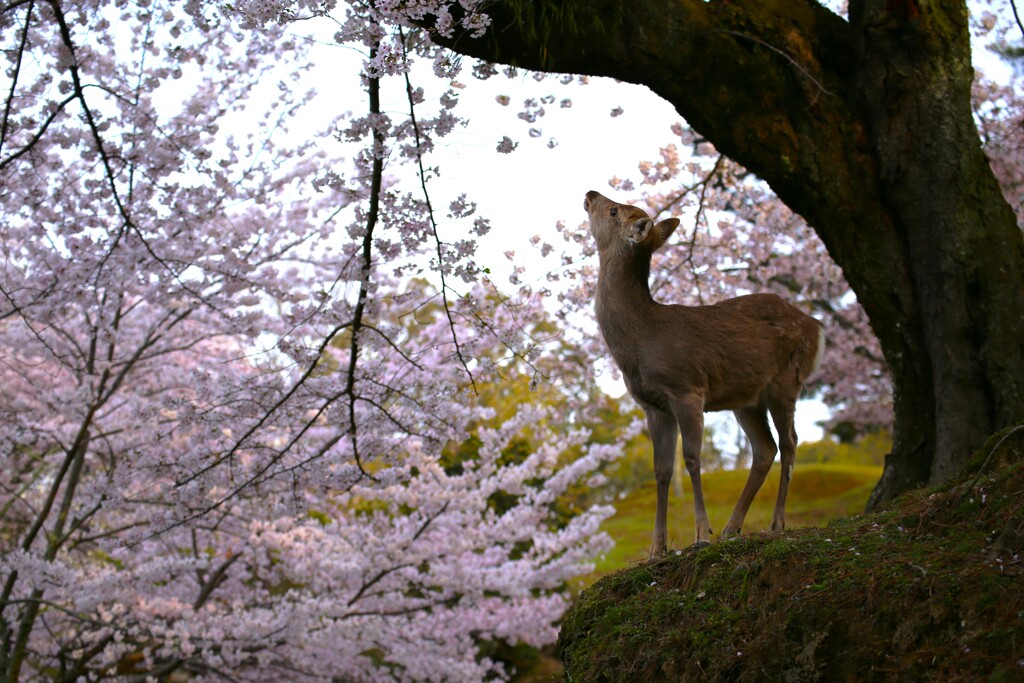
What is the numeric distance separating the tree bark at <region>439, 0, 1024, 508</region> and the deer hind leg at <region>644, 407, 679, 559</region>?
160cm

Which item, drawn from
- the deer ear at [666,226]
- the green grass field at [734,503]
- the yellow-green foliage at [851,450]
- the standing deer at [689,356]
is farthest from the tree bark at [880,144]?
the yellow-green foliage at [851,450]

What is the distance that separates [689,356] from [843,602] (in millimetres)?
1438

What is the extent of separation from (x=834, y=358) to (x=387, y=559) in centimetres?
876

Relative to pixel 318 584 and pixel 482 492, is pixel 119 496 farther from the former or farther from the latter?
pixel 482 492

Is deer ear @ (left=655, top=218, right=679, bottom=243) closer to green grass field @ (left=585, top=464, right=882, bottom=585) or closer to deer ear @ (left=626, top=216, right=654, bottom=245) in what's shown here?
deer ear @ (left=626, top=216, right=654, bottom=245)

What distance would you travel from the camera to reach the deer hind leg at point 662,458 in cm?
406

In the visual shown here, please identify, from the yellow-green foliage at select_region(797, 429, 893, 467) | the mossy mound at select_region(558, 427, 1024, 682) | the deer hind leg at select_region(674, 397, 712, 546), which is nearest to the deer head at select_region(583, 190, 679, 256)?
the deer hind leg at select_region(674, 397, 712, 546)

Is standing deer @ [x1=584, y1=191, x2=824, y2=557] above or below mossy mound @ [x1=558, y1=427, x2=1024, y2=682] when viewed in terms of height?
above

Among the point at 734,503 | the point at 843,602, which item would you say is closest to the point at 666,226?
the point at 843,602

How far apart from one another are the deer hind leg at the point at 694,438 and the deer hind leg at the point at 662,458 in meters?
0.12

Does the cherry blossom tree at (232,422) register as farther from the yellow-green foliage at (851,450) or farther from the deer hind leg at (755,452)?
the yellow-green foliage at (851,450)

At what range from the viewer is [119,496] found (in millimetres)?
7426

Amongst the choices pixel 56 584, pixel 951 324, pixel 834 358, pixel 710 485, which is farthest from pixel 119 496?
pixel 710 485

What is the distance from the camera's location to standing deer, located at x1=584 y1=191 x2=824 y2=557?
4.02 m
